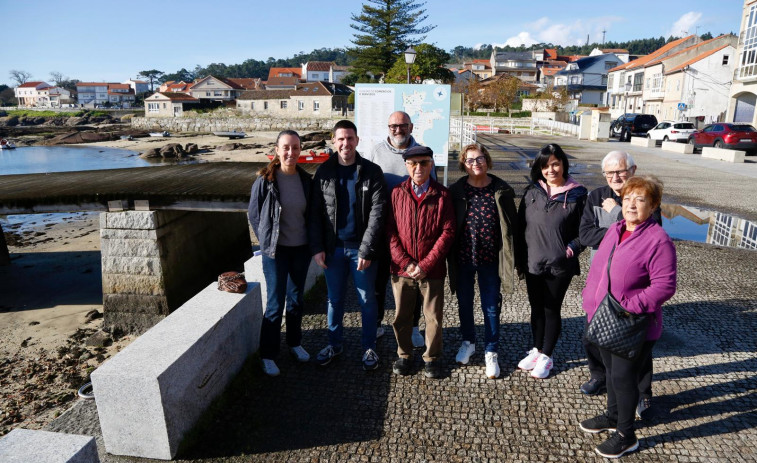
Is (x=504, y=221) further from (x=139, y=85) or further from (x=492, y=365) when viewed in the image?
(x=139, y=85)

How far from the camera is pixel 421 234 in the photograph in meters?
3.60

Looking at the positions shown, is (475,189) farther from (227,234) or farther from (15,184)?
(15,184)

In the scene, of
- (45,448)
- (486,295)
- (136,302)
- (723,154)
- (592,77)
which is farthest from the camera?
(592,77)

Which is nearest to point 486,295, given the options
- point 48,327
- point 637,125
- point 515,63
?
point 48,327

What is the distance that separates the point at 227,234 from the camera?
7.96 metres

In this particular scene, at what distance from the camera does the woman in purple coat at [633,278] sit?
2650 millimetres

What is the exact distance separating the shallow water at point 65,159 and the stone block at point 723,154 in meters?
29.0

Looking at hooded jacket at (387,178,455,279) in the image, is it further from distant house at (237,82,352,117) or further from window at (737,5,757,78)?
distant house at (237,82,352,117)

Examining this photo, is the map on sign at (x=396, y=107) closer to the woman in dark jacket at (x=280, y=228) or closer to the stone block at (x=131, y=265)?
the stone block at (x=131, y=265)

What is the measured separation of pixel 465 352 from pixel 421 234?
122cm

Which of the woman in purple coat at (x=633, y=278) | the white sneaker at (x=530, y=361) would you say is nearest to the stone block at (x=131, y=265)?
the white sneaker at (x=530, y=361)

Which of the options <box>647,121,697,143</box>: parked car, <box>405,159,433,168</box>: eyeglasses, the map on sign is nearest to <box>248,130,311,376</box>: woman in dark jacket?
<box>405,159,433,168</box>: eyeglasses

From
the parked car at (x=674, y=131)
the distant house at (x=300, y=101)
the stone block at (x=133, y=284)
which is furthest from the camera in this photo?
the distant house at (x=300, y=101)

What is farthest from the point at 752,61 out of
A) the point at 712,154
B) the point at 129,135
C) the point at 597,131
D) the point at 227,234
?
the point at 129,135
